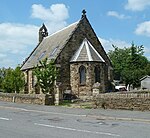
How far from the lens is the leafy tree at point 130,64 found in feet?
213

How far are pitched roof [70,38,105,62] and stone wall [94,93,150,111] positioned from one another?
537 inches

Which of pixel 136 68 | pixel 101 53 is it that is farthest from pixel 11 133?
pixel 136 68

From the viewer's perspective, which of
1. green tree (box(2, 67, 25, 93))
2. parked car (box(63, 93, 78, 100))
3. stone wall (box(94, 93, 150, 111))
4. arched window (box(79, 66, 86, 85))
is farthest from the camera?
green tree (box(2, 67, 25, 93))

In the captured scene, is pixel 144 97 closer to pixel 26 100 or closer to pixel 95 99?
pixel 95 99

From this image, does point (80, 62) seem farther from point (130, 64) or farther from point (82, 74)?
point (130, 64)

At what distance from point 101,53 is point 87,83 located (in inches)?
277

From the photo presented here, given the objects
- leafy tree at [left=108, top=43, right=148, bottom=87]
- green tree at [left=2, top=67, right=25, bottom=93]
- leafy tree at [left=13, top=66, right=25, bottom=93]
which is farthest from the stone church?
leafy tree at [left=108, top=43, right=148, bottom=87]

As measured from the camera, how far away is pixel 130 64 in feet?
247

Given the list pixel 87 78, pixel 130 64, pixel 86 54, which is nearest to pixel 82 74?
pixel 87 78

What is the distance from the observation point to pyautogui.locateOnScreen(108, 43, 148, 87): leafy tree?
213 feet

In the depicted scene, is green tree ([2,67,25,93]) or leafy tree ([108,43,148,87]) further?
leafy tree ([108,43,148,87])

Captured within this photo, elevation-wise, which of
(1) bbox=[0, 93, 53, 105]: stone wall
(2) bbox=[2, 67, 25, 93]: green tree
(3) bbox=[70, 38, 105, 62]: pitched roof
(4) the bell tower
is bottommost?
(1) bbox=[0, 93, 53, 105]: stone wall

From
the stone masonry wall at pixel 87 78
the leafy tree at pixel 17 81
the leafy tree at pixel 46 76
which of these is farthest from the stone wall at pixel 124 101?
the leafy tree at pixel 17 81

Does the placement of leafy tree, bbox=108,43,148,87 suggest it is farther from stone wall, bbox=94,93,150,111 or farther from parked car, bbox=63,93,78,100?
stone wall, bbox=94,93,150,111
